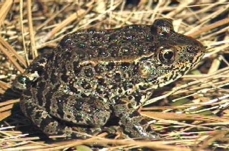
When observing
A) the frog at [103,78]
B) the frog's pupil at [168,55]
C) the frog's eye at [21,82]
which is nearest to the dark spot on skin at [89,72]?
the frog at [103,78]

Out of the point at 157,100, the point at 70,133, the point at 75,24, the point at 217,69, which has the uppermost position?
the point at 75,24

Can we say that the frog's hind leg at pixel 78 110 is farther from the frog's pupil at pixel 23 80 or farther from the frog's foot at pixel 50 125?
the frog's pupil at pixel 23 80

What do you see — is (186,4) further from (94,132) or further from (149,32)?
(94,132)

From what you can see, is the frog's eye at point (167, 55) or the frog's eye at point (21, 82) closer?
the frog's eye at point (167, 55)

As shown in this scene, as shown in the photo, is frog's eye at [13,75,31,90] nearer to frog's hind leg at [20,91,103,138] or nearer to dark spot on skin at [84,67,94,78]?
frog's hind leg at [20,91,103,138]

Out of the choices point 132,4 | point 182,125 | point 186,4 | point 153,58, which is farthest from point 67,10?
point 182,125

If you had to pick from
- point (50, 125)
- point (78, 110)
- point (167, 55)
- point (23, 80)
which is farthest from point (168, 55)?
point (23, 80)
